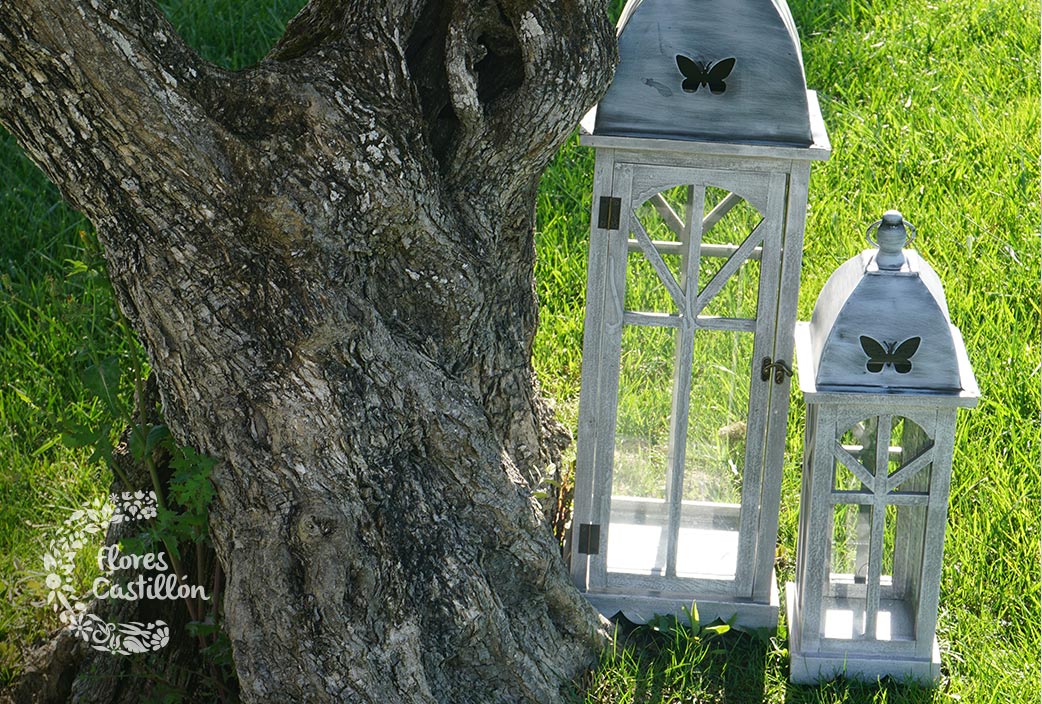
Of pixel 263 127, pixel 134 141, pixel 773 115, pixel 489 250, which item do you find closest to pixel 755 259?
pixel 773 115

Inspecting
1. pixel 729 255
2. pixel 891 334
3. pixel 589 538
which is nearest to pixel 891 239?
pixel 891 334

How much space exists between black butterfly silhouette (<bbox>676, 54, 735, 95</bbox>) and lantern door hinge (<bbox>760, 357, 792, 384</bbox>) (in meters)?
→ 0.69

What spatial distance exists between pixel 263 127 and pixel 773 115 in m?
1.16

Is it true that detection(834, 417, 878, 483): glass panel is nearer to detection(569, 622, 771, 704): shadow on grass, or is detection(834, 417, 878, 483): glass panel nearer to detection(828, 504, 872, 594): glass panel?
detection(828, 504, 872, 594): glass panel

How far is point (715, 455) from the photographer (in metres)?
3.20

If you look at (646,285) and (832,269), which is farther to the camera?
(832,269)

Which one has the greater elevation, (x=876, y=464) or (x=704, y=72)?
(x=704, y=72)

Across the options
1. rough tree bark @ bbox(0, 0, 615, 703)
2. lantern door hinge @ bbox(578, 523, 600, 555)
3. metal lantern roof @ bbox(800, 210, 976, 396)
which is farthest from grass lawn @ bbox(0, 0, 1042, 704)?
metal lantern roof @ bbox(800, 210, 976, 396)

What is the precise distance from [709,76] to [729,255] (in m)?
0.46

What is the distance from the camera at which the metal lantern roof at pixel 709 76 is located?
9.07 feet

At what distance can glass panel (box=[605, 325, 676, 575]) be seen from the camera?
312 centimetres

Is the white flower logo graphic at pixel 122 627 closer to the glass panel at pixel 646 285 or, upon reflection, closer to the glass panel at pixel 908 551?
the glass panel at pixel 646 285

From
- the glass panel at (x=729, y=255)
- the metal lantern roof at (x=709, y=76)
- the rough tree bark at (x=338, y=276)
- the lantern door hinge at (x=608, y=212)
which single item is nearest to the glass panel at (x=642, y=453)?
the glass panel at (x=729, y=255)

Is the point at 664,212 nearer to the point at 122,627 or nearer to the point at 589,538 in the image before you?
the point at 589,538
